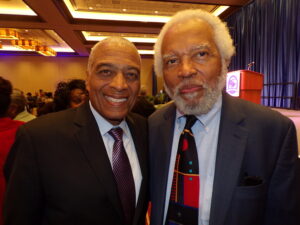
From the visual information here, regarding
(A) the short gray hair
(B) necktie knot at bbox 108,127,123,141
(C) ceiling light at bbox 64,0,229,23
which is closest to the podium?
(A) the short gray hair

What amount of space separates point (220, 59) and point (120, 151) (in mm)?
834

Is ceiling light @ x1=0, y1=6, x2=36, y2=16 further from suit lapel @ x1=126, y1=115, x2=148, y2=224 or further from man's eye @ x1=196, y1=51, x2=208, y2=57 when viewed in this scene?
man's eye @ x1=196, y1=51, x2=208, y2=57

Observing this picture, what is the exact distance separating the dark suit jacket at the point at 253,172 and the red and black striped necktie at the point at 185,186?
0.27ft

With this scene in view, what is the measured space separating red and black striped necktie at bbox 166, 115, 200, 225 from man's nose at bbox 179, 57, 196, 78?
0.34 metres

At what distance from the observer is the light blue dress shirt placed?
4.02ft

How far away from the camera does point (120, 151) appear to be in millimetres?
1317

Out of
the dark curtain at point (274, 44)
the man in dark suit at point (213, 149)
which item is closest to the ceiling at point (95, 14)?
the dark curtain at point (274, 44)

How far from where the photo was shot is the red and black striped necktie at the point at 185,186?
1.23 m

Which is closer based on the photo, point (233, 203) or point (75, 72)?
point (233, 203)

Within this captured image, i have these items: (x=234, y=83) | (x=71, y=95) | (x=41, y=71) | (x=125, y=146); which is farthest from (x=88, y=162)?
(x=41, y=71)

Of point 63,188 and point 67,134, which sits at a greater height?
point 67,134

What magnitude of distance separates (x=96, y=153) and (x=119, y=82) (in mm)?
431

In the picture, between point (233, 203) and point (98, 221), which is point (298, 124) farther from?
point (98, 221)

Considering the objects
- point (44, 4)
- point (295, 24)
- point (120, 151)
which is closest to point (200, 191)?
point (120, 151)
